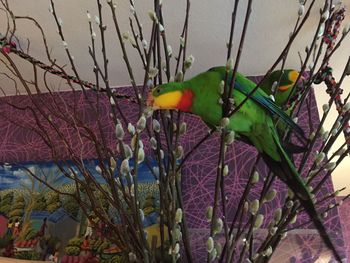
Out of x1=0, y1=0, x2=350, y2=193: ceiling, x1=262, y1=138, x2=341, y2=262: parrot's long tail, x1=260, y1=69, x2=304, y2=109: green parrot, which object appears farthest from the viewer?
x1=0, y1=0, x2=350, y2=193: ceiling

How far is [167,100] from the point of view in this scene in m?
0.46

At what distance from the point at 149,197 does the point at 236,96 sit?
89cm

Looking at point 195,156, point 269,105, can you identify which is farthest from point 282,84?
point 195,156

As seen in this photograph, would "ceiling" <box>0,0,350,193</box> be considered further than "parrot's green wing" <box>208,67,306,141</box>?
Yes

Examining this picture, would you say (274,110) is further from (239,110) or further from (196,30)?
(196,30)

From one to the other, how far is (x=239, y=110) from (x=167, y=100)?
8 centimetres

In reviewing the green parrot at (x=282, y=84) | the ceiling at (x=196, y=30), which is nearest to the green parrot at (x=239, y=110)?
the green parrot at (x=282, y=84)

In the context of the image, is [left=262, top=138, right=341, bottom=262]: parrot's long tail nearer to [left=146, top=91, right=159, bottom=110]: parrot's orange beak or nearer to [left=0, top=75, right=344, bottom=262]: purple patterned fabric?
[left=146, top=91, right=159, bottom=110]: parrot's orange beak

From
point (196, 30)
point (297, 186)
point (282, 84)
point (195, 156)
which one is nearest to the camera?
point (297, 186)

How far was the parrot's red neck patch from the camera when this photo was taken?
48 cm

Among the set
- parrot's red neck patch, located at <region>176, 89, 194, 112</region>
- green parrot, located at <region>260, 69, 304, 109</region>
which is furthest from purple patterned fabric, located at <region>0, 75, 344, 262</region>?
parrot's red neck patch, located at <region>176, 89, 194, 112</region>

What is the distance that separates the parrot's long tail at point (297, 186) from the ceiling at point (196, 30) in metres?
0.83

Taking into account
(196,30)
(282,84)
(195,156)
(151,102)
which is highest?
(196,30)

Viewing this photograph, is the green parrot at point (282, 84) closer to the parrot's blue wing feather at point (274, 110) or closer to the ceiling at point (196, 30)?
the parrot's blue wing feather at point (274, 110)
